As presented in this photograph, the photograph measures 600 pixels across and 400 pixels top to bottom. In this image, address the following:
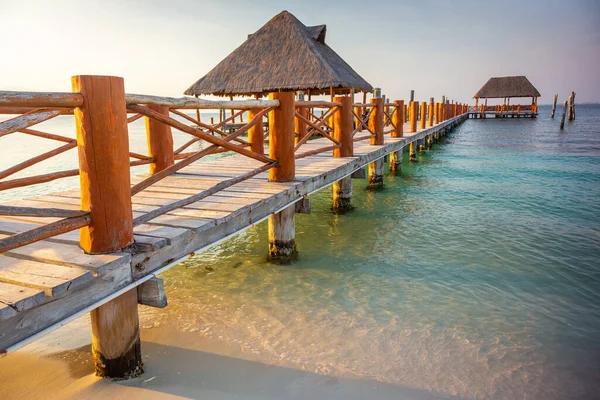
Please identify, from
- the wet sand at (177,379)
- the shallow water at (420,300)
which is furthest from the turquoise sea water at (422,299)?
the wet sand at (177,379)

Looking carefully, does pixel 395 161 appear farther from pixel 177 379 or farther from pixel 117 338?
pixel 117 338

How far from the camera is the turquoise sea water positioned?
10.4 ft

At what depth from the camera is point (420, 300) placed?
4273mm

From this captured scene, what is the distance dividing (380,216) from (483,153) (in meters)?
11.6

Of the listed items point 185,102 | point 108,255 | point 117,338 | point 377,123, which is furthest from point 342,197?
point 108,255

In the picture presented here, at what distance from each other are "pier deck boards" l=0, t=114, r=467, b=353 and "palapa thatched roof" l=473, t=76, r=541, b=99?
5124cm

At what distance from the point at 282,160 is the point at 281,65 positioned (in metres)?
11.0

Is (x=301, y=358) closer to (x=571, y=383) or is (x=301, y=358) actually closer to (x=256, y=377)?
(x=256, y=377)

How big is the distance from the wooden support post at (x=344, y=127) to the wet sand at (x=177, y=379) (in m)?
4.14

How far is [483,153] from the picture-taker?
17.3 m

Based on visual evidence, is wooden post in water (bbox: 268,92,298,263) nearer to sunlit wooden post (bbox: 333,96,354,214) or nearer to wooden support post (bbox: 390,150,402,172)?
sunlit wooden post (bbox: 333,96,354,214)

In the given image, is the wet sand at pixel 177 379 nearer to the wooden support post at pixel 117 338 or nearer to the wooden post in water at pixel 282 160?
the wooden support post at pixel 117 338

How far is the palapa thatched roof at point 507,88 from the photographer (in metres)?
47.6

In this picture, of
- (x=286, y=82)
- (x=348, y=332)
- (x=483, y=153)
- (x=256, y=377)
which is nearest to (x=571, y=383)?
(x=348, y=332)
